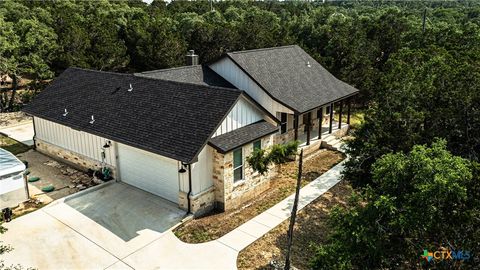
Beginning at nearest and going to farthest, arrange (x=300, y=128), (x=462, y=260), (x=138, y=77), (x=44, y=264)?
(x=462, y=260) → (x=44, y=264) → (x=138, y=77) → (x=300, y=128)

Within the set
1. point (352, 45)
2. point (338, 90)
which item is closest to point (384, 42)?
point (352, 45)

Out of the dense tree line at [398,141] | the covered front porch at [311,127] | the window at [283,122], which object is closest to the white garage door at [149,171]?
the dense tree line at [398,141]

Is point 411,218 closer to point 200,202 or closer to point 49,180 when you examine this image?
point 200,202

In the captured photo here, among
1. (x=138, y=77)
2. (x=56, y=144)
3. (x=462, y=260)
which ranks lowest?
(x=56, y=144)

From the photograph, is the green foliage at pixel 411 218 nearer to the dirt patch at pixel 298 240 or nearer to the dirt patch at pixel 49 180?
the dirt patch at pixel 298 240

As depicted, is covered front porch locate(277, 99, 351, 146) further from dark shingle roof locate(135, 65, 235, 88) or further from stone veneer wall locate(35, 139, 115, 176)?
stone veneer wall locate(35, 139, 115, 176)

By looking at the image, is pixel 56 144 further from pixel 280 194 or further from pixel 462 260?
pixel 462 260
